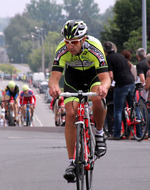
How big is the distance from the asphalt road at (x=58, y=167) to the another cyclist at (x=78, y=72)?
59 centimetres

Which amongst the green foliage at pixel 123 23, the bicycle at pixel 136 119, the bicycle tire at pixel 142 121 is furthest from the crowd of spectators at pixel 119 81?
the green foliage at pixel 123 23

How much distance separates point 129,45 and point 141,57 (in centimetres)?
4028

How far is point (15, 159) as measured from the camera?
31.0 ft

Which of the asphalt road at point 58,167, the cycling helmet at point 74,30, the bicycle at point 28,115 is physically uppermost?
the cycling helmet at point 74,30

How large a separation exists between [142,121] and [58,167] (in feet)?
12.6

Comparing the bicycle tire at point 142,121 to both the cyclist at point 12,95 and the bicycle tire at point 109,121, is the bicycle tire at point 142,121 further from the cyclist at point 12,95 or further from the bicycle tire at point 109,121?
the cyclist at point 12,95

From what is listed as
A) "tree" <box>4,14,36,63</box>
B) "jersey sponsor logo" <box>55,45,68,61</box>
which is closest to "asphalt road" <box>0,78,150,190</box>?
"jersey sponsor logo" <box>55,45,68,61</box>

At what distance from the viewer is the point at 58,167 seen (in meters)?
8.53

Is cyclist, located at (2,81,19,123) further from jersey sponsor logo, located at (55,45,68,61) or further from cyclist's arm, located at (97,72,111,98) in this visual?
cyclist's arm, located at (97,72,111,98)

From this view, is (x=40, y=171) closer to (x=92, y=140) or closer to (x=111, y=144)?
(x=92, y=140)

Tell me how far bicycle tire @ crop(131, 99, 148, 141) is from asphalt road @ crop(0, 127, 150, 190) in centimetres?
16

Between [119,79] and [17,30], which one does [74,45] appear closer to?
[119,79]

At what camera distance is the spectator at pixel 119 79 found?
12.0m

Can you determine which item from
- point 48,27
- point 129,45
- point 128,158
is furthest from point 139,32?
point 48,27
